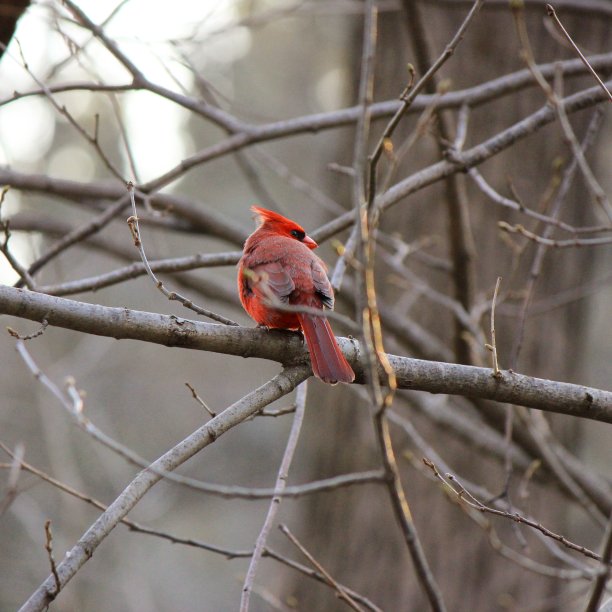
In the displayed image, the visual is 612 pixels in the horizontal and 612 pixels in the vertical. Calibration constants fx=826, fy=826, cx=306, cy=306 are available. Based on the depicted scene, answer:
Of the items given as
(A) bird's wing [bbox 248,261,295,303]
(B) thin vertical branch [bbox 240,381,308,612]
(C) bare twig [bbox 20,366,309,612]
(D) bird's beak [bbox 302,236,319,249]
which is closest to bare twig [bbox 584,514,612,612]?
(B) thin vertical branch [bbox 240,381,308,612]

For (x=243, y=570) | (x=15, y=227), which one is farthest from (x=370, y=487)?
(x=243, y=570)

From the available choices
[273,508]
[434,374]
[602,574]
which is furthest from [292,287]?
[602,574]

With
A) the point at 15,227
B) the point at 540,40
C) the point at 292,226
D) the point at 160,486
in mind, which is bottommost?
the point at 15,227

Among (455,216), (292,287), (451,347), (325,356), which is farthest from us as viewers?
(451,347)

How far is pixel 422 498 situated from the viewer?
5277mm

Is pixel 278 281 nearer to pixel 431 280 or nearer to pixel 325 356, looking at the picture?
pixel 325 356

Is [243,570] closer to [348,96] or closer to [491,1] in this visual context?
[348,96]

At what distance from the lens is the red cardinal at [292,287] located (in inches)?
101

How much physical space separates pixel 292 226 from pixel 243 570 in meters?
9.12

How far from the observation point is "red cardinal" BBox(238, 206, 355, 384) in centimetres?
256

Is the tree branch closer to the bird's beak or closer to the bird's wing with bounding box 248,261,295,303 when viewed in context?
the bird's wing with bounding box 248,261,295,303

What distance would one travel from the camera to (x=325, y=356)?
2559 mm

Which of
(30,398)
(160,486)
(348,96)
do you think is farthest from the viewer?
(30,398)

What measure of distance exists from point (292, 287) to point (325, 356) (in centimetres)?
61
